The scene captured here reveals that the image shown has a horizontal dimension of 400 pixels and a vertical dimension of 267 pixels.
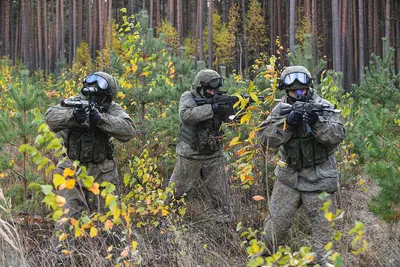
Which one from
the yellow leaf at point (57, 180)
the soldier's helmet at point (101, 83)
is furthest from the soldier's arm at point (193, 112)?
the yellow leaf at point (57, 180)

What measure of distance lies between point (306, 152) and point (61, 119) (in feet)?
7.51

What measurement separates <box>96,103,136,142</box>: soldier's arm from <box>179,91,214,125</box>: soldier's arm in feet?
3.33

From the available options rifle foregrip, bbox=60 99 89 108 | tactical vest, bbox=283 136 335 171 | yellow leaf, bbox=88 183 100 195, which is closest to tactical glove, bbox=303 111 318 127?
tactical vest, bbox=283 136 335 171

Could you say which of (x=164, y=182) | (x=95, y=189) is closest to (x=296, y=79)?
(x=95, y=189)

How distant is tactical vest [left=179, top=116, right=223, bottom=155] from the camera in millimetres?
6043

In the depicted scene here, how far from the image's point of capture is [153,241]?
4.57 metres

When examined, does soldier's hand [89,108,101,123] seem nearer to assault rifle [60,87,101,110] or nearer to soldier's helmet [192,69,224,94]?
assault rifle [60,87,101,110]

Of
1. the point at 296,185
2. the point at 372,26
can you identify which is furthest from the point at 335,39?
the point at 296,185

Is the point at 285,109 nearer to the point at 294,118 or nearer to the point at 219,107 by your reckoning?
the point at 294,118

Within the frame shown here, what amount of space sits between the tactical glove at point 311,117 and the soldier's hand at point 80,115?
1.97m

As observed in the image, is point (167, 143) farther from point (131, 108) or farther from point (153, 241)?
point (153, 241)

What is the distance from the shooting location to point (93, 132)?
486cm

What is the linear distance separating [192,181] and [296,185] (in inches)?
84.6

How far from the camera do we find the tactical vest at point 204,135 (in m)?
6.04
